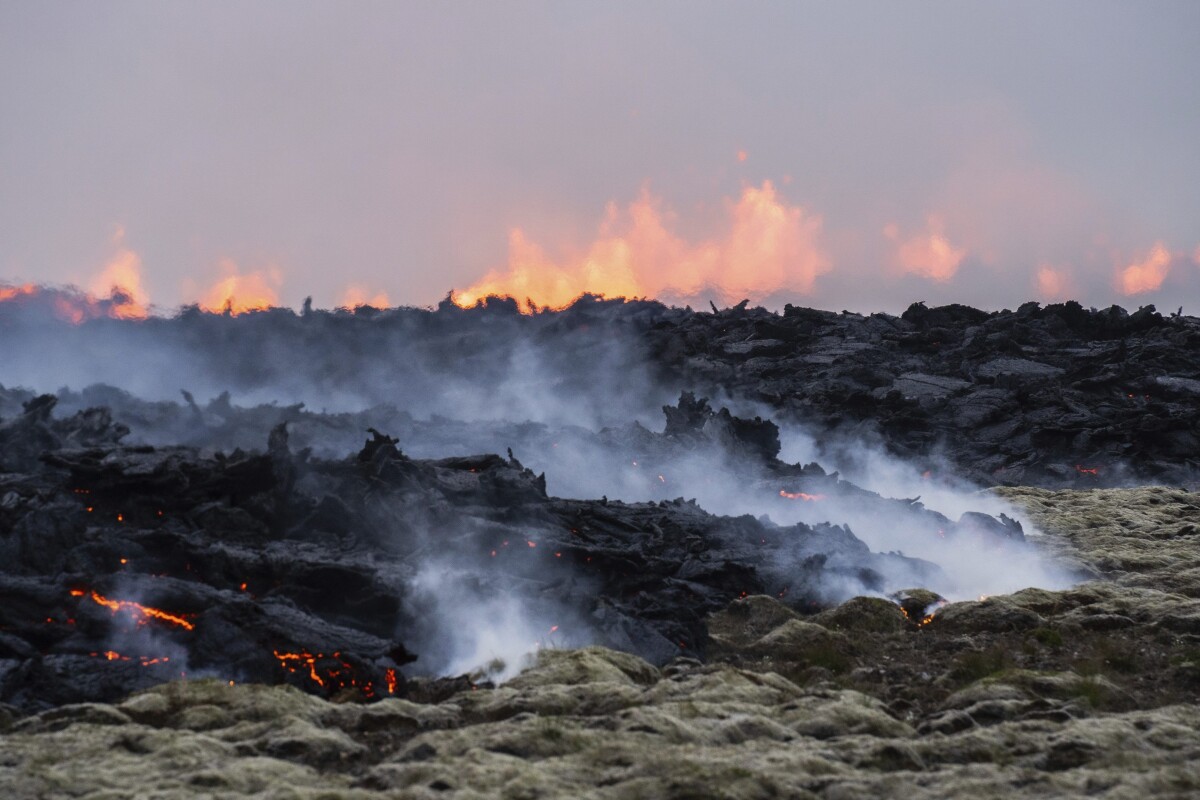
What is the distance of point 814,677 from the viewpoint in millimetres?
23688

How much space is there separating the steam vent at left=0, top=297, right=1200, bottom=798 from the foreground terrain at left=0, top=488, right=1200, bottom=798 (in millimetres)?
88

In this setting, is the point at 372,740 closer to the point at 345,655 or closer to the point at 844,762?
the point at 345,655

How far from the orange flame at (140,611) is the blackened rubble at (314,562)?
5 cm

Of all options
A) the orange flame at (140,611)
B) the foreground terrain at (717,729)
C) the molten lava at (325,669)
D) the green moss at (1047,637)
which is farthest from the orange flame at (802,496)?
the orange flame at (140,611)

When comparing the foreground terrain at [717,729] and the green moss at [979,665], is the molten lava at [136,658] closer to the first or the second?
the foreground terrain at [717,729]

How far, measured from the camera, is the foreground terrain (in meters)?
15.9

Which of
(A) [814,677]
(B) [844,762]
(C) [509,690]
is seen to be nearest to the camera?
(B) [844,762]

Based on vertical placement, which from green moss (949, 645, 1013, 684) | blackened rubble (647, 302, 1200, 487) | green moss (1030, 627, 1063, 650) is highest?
blackened rubble (647, 302, 1200, 487)

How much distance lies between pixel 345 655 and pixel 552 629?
19.0 feet

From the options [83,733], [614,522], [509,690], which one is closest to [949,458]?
[614,522]

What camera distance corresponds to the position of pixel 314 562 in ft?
88.8

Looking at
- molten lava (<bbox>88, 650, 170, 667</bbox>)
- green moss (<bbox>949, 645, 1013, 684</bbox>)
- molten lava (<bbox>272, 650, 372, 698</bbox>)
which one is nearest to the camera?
molten lava (<bbox>88, 650, 170, 667</bbox>)

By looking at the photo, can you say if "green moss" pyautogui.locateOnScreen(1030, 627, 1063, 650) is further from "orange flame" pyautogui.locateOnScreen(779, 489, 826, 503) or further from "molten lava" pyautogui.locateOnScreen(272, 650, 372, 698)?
"orange flame" pyautogui.locateOnScreen(779, 489, 826, 503)

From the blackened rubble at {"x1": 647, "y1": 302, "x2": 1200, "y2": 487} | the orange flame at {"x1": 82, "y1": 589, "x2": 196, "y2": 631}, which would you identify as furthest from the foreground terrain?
the blackened rubble at {"x1": 647, "y1": 302, "x2": 1200, "y2": 487}
